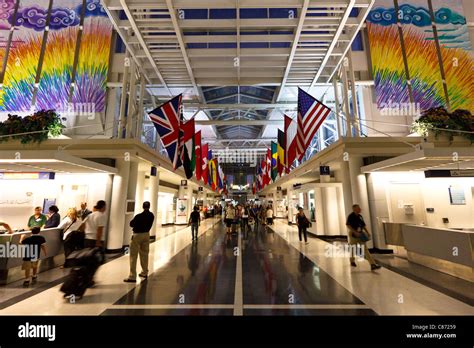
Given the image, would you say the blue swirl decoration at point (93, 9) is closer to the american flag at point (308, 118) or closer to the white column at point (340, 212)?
the american flag at point (308, 118)

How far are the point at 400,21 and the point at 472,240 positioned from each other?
39.2 ft

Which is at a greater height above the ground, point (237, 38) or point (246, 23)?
point (246, 23)

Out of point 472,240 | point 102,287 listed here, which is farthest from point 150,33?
point 472,240

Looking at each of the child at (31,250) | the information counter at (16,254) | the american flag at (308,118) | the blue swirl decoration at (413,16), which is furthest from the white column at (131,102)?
the blue swirl decoration at (413,16)

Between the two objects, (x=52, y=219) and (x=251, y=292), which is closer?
(x=251, y=292)

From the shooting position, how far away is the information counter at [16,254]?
4.82 metres

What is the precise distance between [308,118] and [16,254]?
8.66 metres

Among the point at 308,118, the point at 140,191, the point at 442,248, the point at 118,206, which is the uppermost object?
the point at 308,118

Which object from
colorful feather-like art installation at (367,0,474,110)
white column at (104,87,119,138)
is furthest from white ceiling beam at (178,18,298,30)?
colorful feather-like art installation at (367,0,474,110)

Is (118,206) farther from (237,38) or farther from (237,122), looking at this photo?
(237,122)

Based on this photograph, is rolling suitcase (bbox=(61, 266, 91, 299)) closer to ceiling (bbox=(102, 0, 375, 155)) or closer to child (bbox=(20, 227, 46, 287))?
child (bbox=(20, 227, 46, 287))

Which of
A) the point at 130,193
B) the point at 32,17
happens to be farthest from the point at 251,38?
the point at 32,17

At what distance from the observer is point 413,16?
1155 centimetres

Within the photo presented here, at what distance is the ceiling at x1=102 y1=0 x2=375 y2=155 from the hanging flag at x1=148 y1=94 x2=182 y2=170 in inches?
120
